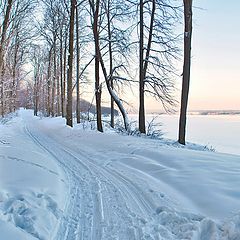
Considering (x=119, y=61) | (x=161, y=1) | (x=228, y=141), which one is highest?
(x=161, y=1)

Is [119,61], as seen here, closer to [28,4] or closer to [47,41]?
[28,4]

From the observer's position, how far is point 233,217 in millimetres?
4957

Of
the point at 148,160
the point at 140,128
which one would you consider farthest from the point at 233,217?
the point at 140,128

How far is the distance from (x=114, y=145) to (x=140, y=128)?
6136 millimetres

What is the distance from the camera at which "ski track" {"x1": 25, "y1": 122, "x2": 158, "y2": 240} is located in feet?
15.6

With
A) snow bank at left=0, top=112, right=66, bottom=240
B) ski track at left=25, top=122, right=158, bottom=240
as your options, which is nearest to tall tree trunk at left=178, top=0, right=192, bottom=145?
ski track at left=25, top=122, right=158, bottom=240

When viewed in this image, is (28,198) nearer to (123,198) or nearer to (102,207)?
(102,207)

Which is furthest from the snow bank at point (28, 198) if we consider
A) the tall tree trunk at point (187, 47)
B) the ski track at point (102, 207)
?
the tall tree trunk at point (187, 47)

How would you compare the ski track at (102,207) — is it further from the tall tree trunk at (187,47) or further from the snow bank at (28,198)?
the tall tree trunk at (187,47)

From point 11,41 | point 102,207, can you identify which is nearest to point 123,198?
point 102,207

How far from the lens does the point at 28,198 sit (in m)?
5.71

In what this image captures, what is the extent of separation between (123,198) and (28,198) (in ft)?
6.07

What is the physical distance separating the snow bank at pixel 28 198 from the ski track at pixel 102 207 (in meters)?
0.21

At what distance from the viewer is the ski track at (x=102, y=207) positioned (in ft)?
15.6
